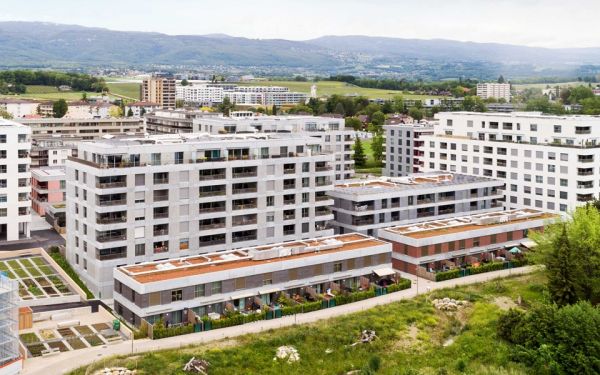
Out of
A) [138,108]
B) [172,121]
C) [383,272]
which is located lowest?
[383,272]

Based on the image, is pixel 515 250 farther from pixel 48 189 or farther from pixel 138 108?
pixel 138 108

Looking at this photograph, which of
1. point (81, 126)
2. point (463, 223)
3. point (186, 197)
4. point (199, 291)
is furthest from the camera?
point (81, 126)

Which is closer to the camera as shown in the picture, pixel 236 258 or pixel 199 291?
pixel 199 291

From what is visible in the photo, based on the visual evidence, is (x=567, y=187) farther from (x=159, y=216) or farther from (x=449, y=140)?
(x=159, y=216)

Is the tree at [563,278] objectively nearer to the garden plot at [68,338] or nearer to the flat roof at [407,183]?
the flat roof at [407,183]

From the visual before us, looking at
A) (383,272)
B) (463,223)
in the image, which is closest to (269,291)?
(383,272)

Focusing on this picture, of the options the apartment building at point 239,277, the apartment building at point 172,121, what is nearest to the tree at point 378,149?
the apartment building at point 172,121

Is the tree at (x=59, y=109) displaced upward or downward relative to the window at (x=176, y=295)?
upward

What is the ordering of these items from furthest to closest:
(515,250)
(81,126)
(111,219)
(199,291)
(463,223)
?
(81,126) → (463,223) → (515,250) → (111,219) → (199,291)

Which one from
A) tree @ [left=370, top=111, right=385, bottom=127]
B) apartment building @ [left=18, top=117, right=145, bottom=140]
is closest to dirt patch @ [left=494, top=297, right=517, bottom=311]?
apartment building @ [left=18, top=117, right=145, bottom=140]
